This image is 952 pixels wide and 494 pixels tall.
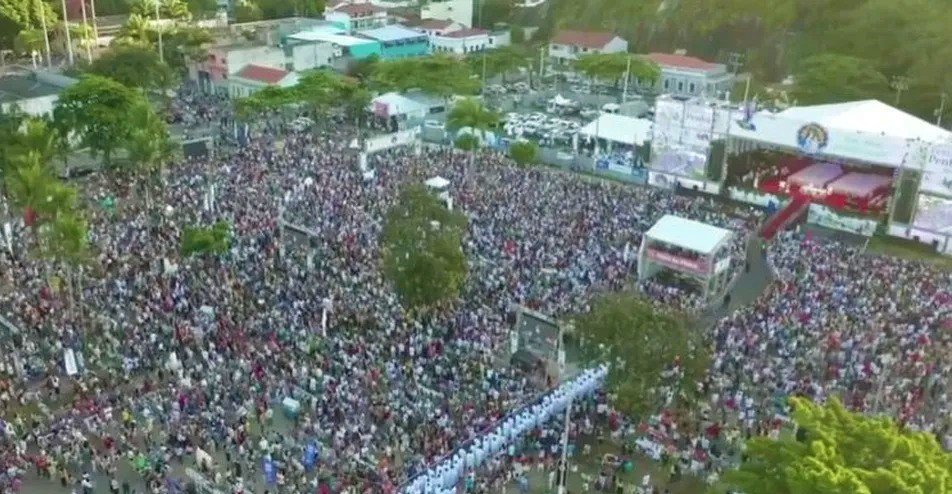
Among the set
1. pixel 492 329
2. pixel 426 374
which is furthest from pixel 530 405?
pixel 492 329

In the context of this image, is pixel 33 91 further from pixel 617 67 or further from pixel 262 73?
pixel 617 67

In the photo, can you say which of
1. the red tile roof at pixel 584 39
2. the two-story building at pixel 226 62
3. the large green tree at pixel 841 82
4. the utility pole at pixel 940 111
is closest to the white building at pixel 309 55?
the two-story building at pixel 226 62

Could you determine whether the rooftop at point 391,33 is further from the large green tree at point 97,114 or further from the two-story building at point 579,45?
the large green tree at point 97,114

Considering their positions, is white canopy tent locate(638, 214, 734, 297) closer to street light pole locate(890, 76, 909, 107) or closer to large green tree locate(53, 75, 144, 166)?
large green tree locate(53, 75, 144, 166)

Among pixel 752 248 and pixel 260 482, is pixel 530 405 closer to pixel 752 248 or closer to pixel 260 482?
pixel 260 482

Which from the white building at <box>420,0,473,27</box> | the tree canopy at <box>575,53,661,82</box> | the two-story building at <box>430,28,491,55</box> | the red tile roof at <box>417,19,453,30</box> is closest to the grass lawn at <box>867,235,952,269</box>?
the tree canopy at <box>575,53,661,82</box>

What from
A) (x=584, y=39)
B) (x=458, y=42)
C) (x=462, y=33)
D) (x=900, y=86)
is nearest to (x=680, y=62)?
(x=584, y=39)
